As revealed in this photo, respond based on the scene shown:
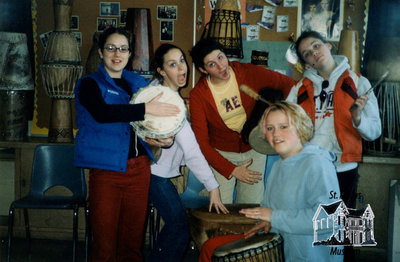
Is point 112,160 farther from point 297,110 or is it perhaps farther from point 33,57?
point 33,57

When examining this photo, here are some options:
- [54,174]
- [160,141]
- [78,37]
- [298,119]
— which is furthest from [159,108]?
[78,37]

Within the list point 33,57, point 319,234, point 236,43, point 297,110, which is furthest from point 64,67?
point 319,234

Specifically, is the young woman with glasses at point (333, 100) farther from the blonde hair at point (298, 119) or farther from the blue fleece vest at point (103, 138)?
the blue fleece vest at point (103, 138)

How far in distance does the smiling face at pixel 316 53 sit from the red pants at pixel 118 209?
3.03 ft

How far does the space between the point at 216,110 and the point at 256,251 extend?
991mm

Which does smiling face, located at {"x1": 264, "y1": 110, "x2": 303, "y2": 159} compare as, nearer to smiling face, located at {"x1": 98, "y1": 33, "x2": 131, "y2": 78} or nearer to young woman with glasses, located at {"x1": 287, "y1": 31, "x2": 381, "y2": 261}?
young woman with glasses, located at {"x1": 287, "y1": 31, "x2": 381, "y2": 261}

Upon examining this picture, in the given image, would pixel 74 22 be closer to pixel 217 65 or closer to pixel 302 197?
pixel 217 65

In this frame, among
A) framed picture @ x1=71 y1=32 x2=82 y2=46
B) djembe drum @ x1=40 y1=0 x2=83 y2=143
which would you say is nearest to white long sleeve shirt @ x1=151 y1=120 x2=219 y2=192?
djembe drum @ x1=40 y1=0 x2=83 y2=143

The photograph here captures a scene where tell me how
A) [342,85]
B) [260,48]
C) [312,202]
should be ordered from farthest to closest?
[260,48]
[342,85]
[312,202]

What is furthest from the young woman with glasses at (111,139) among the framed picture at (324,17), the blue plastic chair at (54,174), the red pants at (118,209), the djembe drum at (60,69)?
the djembe drum at (60,69)

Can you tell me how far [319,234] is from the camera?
1.64 m

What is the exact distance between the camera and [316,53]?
1.96m

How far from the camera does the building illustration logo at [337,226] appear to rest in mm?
1575

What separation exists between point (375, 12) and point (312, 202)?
1.35m
